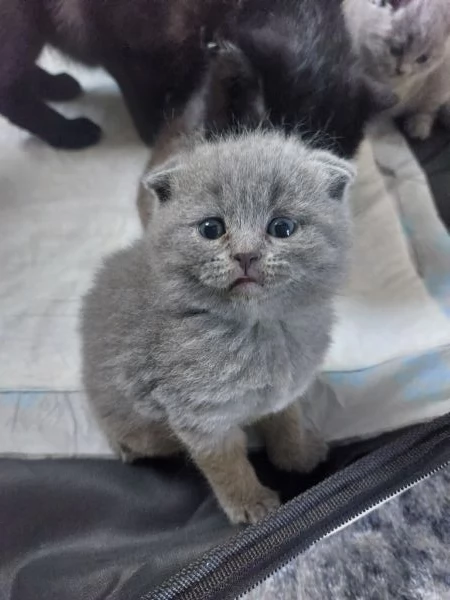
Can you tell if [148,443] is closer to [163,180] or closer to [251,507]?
[251,507]

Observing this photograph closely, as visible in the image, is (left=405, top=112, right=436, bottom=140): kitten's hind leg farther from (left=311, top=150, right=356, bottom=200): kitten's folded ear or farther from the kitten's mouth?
the kitten's mouth

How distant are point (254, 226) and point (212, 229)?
39mm

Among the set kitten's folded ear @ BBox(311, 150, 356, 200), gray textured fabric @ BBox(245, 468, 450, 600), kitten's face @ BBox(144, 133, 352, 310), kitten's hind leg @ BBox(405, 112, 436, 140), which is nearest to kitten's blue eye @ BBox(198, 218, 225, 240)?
kitten's face @ BBox(144, 133, 352, 310)

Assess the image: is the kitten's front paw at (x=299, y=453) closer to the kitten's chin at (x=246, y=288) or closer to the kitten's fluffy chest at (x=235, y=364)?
the kitten's fluffy chest at (x=235, y=364)

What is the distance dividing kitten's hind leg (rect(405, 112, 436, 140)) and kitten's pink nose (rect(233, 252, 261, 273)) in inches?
27.7

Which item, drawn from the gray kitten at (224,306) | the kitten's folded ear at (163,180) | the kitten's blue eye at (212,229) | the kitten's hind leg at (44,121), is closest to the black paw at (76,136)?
the kitten's hind leg at (44,121)

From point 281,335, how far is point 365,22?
76cm

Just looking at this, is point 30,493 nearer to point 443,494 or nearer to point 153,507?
point 153,507

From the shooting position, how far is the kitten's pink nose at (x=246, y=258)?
0.58 meters

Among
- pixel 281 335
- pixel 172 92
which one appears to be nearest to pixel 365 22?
pixel 172 92

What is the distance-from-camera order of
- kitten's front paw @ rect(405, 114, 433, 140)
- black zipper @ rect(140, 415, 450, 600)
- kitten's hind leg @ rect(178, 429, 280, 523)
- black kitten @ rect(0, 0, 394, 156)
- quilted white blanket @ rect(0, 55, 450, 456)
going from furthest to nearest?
kitten's front paw @ rect(405, 114, 433, 140) → black kitten @ rect(0, 0, 394, 156) → quilted white blanket @ rect(0, 55, 450, 456) → kitten's hind leg @ rect(178, 429, 280, 523) → black zipper @ rect(140, 415, 450, 600)

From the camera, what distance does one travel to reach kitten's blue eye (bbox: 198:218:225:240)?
615 millimetres

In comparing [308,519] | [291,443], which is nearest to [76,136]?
[291,443]

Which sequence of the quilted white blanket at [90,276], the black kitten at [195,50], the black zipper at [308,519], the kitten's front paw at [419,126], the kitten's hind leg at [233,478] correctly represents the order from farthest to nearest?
the kitten's front paw at [419,126] → the black kitten at [195,50] → the quilted white blanket at [90,276] → the kitten's hind leg at [233,478] → the black zipper at [308,519]
